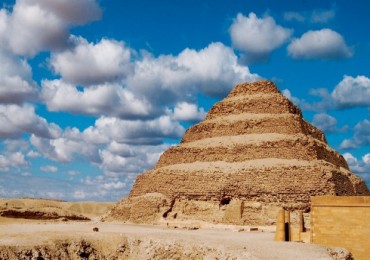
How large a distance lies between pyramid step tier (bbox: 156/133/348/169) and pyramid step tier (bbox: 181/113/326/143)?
34.4 inches

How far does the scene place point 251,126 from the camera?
4609 cm

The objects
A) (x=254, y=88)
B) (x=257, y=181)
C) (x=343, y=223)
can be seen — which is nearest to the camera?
(x=343, y=223)

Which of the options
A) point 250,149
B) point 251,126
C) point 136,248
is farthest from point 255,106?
point 136,248

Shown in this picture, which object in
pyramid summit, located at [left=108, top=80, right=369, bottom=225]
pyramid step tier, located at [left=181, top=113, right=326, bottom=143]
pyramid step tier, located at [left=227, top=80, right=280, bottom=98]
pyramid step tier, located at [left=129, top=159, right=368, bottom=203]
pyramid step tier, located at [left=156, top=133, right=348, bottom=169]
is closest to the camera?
pyramid step tier, located at [left=129, top=159, right=368, bottom=203]

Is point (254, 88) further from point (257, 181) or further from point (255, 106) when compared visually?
point (257, 181)

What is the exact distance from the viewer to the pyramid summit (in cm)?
3916

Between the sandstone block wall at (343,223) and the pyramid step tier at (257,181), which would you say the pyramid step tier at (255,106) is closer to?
the pyramid step tier at (257,181)

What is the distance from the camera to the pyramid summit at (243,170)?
39156mm

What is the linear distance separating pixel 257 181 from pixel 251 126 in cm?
724

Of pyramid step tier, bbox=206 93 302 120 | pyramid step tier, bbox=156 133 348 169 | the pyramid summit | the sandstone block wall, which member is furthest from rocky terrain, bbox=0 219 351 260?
pyramid step tier, bbox=206 93 302 120

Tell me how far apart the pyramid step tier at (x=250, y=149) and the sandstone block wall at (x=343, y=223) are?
2084cm

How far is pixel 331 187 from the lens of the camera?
123ft

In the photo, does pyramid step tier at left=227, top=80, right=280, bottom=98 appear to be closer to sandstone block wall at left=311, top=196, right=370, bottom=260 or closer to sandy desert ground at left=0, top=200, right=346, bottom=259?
sandstone block wall at left=311, top=196, right=370, bottom=260

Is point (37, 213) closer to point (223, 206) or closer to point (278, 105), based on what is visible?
point (223, 206)
